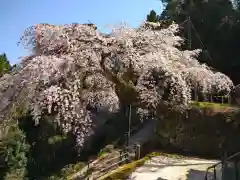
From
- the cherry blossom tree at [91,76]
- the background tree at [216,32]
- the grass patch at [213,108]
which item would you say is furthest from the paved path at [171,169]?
the background tree at [216,32]

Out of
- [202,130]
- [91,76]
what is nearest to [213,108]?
[202,130]

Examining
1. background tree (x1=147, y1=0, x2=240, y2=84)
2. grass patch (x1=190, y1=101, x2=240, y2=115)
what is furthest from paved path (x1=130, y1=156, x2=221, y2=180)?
background tree (x1=147, y1=0, x2=240, y2=84)

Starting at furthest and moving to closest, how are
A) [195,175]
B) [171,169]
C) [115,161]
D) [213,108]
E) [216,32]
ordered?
[216,32] → [213,108] → [115,161] → [171,169] → [195,175]

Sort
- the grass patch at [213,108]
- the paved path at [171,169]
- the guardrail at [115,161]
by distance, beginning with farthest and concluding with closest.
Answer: the grass patch at [213,108] → the guardrail at [115,161] → the paved path at [171,169]

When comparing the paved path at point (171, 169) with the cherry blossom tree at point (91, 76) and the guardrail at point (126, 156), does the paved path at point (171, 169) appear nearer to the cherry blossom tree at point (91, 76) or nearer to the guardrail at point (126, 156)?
the guardrail at point (126, 156)

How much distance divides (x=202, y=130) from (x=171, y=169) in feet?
10.8

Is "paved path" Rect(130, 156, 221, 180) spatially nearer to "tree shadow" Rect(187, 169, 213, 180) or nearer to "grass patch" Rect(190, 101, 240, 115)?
"tree shadow" Rect(187, 169, 213, 180)

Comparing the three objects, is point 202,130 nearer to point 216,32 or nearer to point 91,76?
point 91,76

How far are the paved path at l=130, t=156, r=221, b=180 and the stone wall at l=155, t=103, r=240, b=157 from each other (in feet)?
3.77

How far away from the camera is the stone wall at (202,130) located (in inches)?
496

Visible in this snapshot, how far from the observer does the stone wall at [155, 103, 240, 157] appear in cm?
1259

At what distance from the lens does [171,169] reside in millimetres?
10523

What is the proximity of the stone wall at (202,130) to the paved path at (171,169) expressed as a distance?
1.15 metres

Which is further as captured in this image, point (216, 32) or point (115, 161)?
point (216, 32)
